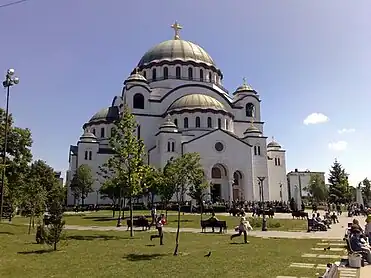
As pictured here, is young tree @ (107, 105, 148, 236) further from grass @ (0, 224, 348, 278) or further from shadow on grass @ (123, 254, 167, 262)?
shadow on grass @ (123, 254, 167, 262)

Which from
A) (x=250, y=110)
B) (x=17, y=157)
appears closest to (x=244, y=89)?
(x=250, y=110)

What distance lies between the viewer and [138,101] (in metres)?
67.1

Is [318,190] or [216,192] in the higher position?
[318,190]

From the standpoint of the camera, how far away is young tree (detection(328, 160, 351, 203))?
221 feet

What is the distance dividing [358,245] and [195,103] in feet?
170

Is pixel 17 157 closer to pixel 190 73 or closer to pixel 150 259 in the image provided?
pixel 150 259

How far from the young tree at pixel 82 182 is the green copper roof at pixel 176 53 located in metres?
25.4

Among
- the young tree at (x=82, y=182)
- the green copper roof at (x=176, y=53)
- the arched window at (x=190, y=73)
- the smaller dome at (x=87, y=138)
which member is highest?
the green copper roof at (x=176, y=53)

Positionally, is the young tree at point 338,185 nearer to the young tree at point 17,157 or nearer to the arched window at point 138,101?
the arched window at point 138,101

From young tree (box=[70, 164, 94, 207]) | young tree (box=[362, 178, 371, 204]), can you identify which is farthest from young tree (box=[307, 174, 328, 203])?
young tree (box=[70, 164, 94, 207])

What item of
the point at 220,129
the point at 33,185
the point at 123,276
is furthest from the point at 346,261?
the point at 220,129

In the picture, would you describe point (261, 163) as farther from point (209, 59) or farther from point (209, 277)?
point (209, 277)

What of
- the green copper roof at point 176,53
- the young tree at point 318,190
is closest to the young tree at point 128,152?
the green copper roof at point 176,53

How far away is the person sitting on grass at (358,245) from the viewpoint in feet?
38.5
